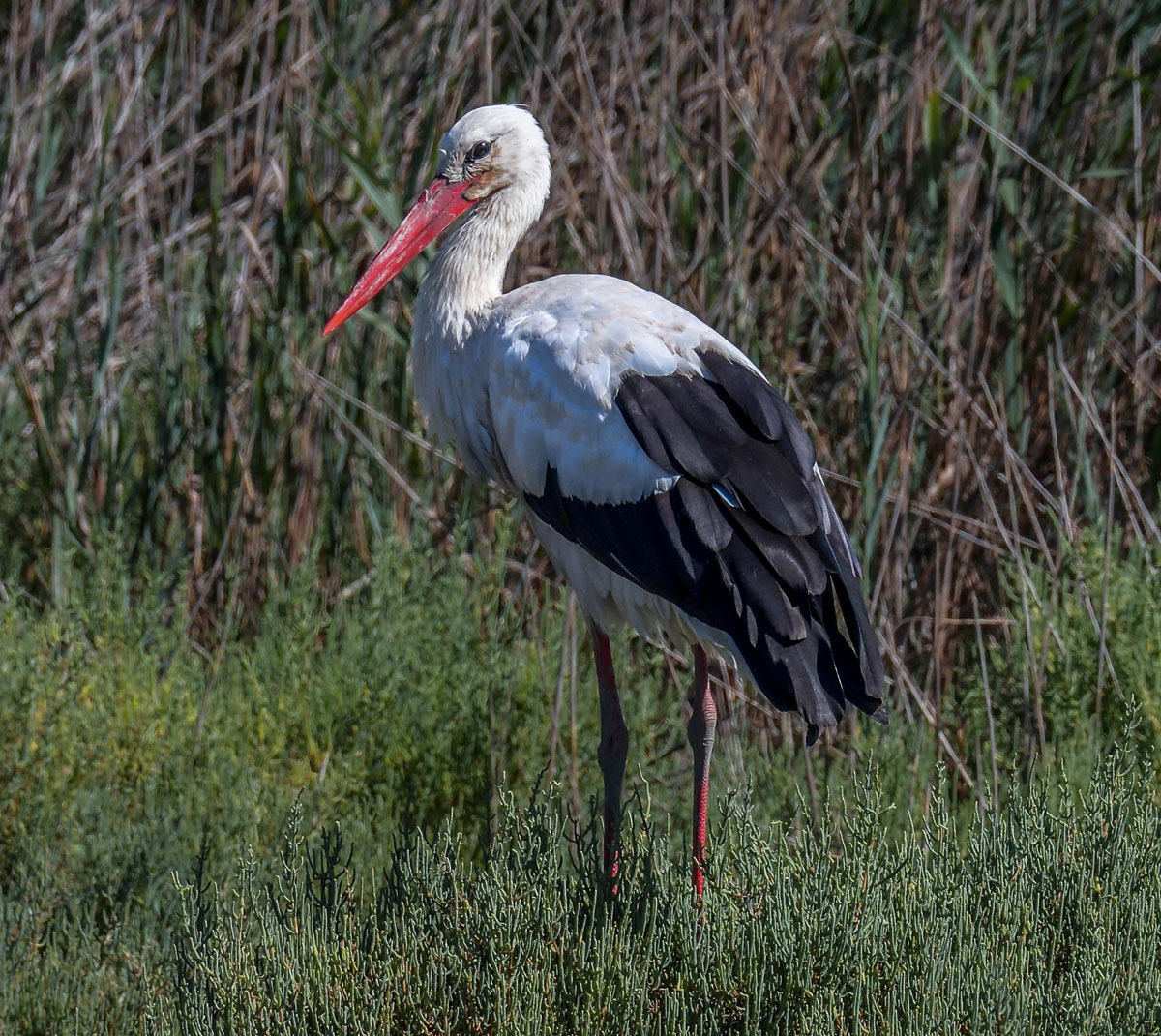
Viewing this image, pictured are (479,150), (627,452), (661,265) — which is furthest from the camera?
(661,265)

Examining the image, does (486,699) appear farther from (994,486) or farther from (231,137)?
(231,137)

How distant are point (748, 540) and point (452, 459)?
1524mm

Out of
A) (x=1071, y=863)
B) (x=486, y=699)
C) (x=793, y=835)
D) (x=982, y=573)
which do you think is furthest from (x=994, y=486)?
(x=1071, y=863)

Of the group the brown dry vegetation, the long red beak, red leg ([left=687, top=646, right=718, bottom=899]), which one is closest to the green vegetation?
the brown dry vegetation

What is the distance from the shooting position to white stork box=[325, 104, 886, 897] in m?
2.82

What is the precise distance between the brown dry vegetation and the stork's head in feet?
1.46

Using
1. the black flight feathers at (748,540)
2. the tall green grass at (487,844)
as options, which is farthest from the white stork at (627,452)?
the tall green grass at (487,844)

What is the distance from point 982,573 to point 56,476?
2589 millimetres

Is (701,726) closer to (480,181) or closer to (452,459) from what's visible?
(452,459)

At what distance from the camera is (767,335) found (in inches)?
169

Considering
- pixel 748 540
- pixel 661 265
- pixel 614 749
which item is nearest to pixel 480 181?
pixel 661 265

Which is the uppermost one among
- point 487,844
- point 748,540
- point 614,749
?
point 748,540

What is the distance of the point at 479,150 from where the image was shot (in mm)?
3535

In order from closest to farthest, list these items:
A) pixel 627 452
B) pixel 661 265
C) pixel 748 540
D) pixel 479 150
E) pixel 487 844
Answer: pixel 748 540 → pixel 627 452 → pixel 487 844 → pixel 479 150 → pixel 661 265
